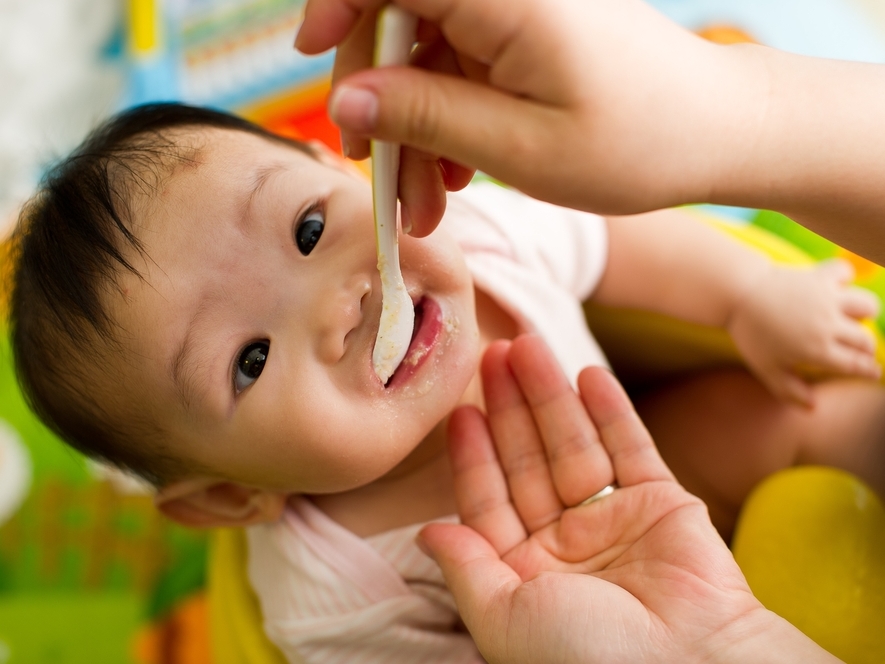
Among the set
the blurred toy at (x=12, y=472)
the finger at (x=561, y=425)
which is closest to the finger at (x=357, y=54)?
the finger at (x=561, y=425)

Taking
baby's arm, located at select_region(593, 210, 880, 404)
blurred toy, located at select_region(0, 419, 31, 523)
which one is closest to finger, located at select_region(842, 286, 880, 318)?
baby's arm, located at select_region(593, 210, 880, 404)

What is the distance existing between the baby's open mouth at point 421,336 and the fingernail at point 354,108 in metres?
0.27

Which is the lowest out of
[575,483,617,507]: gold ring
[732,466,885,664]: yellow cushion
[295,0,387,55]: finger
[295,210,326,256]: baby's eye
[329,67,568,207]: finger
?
[732,466,885,664]: yellow cushion

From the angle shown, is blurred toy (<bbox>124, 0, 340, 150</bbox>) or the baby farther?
blurred toy (<bbox>124, 0, 340, 150</bbox>)

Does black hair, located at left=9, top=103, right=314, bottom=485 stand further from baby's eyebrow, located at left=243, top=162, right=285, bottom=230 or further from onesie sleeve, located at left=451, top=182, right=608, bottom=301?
onesie sleeve, located at left=451, top=182, right=608, bottom=301

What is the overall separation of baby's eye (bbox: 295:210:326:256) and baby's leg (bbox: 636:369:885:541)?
0.66 meters

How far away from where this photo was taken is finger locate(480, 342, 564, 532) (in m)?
0.81

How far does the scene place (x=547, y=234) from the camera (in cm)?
104

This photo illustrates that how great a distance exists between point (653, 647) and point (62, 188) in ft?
2.27

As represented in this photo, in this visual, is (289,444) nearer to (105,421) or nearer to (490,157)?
(105,421)

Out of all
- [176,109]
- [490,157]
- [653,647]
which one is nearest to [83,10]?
[176,109]

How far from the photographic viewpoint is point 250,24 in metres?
1.71

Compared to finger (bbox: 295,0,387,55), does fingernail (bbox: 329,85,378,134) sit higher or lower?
lower

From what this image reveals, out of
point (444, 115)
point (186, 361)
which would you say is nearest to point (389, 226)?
point (444, 115)
